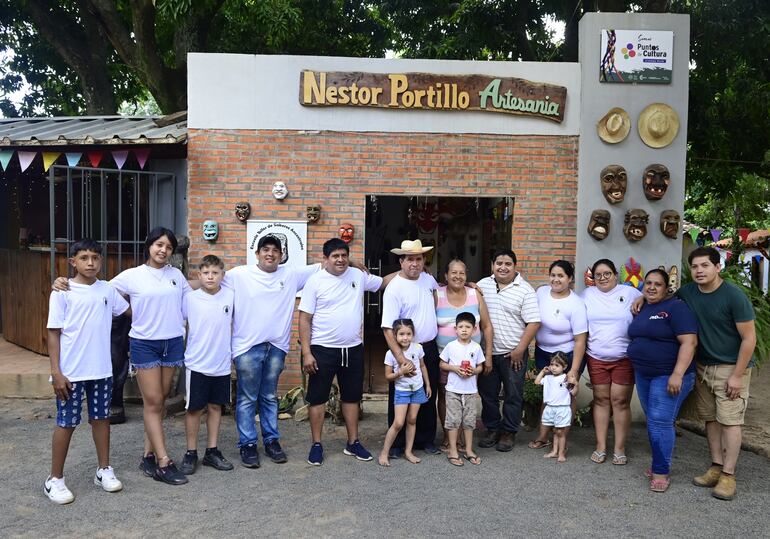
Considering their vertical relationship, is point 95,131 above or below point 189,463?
above

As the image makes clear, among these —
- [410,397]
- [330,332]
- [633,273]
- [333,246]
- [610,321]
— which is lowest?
[410,397]

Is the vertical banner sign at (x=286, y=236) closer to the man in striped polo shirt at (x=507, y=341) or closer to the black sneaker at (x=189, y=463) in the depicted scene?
the man in striped polo shirt at (x=507, y=341)

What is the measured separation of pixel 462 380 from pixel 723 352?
1864mm

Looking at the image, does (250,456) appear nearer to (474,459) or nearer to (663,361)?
(474,459)

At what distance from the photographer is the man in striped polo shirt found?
211 inches

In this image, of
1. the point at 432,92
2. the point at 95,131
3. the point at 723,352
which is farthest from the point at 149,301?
the point at 95,131

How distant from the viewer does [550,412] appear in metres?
5.29

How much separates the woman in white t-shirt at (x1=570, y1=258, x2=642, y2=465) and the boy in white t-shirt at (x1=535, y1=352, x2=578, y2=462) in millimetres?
115

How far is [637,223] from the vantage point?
6.88 meters

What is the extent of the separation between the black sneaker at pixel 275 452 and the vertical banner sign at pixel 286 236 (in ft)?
7.49

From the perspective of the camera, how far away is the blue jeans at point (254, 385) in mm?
4949

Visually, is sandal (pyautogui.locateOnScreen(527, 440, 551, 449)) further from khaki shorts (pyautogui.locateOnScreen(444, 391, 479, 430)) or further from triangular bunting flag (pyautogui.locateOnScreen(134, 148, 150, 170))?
triangular bunting flag (pyautogui.locateOnScreen(134, 148, 150, 170))

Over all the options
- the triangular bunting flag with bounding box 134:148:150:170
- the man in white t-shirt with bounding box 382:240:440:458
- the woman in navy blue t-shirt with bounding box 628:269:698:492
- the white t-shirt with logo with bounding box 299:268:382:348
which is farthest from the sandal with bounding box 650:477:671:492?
the triangular bunting flag with bounding box 134:148:150:170

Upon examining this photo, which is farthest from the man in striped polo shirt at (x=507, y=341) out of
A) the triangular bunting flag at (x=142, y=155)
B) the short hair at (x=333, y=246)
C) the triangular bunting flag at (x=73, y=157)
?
the triangular bunting flag at (x=73, y=157)
